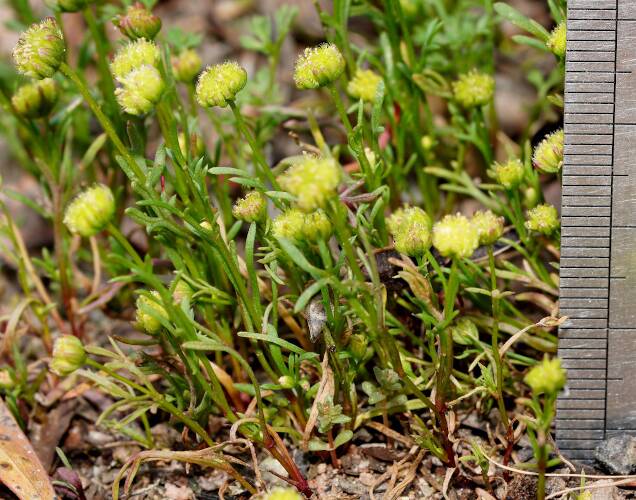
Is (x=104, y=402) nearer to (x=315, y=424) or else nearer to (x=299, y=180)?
(x=315, y=424)

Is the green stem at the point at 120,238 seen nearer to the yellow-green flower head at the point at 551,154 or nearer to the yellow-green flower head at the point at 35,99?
the yellow-green flower head at the point at 35,99

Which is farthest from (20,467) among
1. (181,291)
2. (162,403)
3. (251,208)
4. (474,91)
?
(474,91)

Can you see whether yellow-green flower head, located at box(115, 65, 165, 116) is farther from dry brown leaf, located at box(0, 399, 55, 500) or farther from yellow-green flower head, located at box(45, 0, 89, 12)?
dry brown leaf, located at box(0, 399, 55, 500)

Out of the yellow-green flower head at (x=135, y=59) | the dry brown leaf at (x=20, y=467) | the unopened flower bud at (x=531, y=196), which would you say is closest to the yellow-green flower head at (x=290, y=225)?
the yellow-green flower head at (x=135, y=59)

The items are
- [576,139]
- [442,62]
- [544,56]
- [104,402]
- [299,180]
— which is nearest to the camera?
[299,180]

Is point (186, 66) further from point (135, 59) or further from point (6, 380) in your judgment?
point (6, 380)

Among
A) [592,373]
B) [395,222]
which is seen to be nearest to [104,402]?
[395,222]
